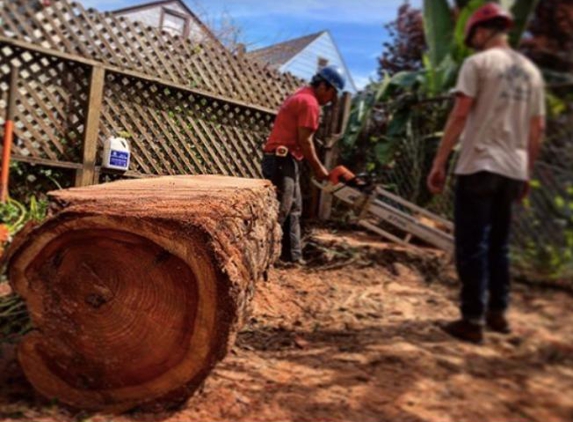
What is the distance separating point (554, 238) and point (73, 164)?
10.7ft

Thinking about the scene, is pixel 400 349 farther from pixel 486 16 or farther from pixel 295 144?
pixel 295 144

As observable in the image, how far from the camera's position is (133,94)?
204cm

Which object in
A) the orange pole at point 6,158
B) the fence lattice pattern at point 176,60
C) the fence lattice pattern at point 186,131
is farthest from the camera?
the orange pole at point 6,158

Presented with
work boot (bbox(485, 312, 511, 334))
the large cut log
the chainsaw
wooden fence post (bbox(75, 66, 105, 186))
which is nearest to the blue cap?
the chainsaw

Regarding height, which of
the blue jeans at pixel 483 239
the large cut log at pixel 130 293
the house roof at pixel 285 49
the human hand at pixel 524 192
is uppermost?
the house roof at pixel 285 49

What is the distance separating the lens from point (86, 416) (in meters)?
1.75

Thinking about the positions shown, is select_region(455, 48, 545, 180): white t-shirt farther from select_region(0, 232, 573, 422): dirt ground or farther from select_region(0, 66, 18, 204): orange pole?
select_region(0, 66, 18, 204): orange pole

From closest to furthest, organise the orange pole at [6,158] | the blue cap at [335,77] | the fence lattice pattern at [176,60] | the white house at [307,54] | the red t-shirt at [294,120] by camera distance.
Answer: the white house at [307,54], the blue cap at [335,77], the red t-shirt at [294,120], the fence lattice pattern at [176,60], the orange pole at [6,158]

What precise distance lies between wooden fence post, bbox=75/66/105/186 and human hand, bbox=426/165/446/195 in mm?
2372

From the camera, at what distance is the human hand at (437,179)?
0.64 m

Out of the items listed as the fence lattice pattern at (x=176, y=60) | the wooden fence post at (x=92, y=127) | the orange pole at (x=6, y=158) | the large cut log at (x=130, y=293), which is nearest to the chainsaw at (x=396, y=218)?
the large cut log at (x=130, y=293)

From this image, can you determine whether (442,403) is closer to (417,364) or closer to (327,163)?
(417,364)

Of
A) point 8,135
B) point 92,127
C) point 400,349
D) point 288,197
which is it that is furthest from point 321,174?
point 8,135

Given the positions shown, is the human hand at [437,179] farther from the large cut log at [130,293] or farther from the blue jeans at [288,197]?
the large cut log at [130,293]
